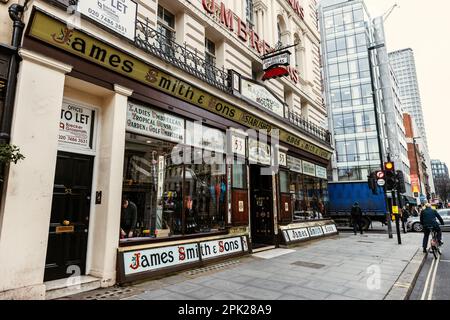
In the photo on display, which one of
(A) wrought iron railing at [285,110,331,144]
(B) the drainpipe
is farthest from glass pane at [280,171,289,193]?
(B) the drainpipe

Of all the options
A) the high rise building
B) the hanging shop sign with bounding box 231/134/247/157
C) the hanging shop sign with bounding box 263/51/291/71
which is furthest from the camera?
the high rise building

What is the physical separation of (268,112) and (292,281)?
24.7 feet

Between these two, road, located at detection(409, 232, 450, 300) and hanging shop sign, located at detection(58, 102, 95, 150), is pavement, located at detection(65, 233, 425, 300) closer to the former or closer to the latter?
→ road, located at detection(409, 232, 450, 300)

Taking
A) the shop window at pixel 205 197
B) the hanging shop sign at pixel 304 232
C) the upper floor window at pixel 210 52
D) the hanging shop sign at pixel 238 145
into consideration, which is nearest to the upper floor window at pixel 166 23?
the upper floor window at pixel 210 52

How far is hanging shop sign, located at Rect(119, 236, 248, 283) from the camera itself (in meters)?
6.42

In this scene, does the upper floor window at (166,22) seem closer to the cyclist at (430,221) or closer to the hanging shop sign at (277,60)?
the hanging shop sign at (277,60)

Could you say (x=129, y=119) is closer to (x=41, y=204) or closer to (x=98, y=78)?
(x=98, y=78)

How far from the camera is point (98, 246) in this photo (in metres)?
6.40

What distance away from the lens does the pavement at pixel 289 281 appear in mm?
5543

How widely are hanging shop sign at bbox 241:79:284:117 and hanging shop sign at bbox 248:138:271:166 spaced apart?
1.61 metres

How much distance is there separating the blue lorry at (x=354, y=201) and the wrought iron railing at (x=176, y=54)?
575 inches

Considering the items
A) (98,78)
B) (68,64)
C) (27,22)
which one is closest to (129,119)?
(98,78)
